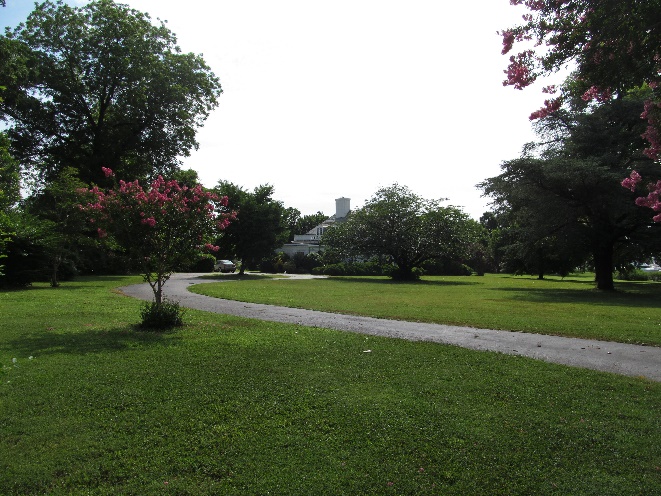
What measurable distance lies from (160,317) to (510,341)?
23.8ft

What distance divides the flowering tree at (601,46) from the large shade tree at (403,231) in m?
32.9

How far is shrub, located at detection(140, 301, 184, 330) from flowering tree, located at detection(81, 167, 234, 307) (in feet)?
1.18

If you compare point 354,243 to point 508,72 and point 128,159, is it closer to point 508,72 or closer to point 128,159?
point 128,159

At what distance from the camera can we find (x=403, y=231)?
38.2 metres

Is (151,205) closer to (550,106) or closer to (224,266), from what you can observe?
(550,106)

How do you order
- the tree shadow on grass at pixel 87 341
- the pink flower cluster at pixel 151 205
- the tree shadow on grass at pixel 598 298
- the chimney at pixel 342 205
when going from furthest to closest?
1. the chimney at pixel 342 205
2. the tree shadow on grass at pixel 598 298
3. the pink flower cluster at pixel 151 205
4. the tree shadow on grass at pixel 87 341

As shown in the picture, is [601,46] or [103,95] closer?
[601,46]

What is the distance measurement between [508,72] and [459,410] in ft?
11.8

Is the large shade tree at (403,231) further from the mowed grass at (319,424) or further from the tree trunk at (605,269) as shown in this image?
the mowed grass at (319,424)

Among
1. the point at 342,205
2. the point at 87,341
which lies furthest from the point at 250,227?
the point at 342,205

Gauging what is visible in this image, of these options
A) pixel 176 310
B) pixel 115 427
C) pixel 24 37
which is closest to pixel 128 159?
pixel 24 37

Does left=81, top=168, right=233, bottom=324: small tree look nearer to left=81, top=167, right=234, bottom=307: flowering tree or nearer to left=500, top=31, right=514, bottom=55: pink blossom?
left=81, top=167, right=234, bottom=307: flowering tree

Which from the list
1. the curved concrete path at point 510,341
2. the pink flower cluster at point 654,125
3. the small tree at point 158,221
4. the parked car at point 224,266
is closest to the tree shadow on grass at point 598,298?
the curved concrete path at point 510,341

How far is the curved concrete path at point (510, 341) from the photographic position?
7.42 metres
